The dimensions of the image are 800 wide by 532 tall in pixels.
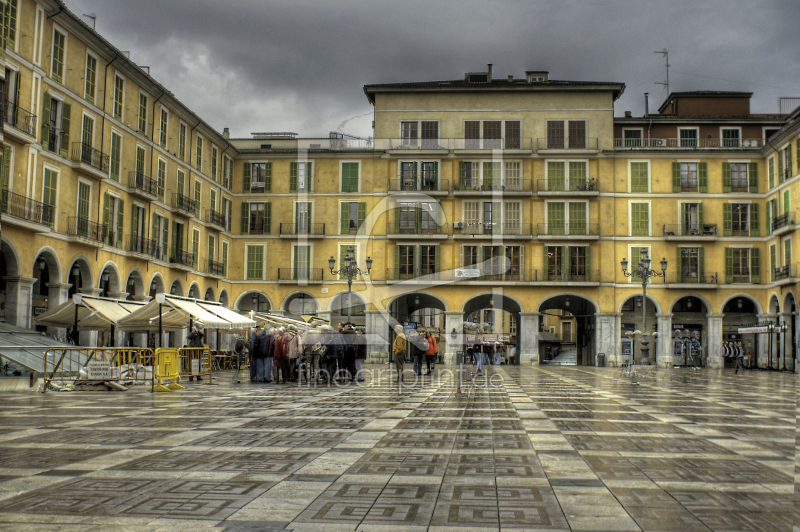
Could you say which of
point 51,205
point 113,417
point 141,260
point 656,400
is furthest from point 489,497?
point 141,260

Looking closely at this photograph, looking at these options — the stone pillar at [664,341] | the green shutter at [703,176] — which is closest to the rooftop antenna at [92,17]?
the stone pillar at [664,341]

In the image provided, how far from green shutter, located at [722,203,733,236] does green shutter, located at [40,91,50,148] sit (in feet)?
127

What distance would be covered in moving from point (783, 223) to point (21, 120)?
39.4m

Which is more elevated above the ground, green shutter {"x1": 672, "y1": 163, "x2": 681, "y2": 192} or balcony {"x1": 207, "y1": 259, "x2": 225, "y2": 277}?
green shutter {"x1": 672, "y1": 163, "x2": 681, "y2": 192}

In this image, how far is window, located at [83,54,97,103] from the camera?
30.7 metres

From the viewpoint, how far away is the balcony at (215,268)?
43.9 m

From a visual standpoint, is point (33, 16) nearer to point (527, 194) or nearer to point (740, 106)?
point (527, 194)

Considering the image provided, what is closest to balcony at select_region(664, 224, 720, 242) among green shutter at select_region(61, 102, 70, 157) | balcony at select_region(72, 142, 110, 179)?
balcony at select_region(72, 142, 110, 179)

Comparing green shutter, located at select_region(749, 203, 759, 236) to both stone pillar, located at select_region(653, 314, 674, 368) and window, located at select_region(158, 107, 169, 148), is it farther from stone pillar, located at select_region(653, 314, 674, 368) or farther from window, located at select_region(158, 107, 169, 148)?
window, located at select_region(158, 107, 169, 148)

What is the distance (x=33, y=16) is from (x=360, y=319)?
28.7 metres

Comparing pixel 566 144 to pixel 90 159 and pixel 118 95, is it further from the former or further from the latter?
pixel 90 159

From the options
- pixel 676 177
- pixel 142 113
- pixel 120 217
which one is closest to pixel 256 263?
pixel 142 113

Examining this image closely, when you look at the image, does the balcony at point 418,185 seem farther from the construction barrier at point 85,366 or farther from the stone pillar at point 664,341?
the construction barrier at point 85,366

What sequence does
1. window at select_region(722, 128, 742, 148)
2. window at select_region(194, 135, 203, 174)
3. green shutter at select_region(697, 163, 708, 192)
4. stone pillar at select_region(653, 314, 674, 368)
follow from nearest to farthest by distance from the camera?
window at select_region(194, 135, 203, 174)
stone pillar at select_region(653, 314, 674, 368)
green shutter at select_region(697, 163, 708, 192)
window at select_region(722, 128, 742, 148)
